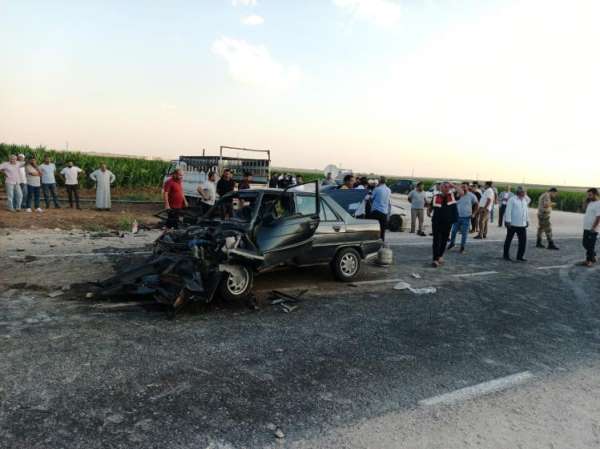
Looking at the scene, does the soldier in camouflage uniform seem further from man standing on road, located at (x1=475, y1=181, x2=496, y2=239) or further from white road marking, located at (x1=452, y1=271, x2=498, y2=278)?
white road marking, located at (x1=452, y1=271, x2=498, y2=278)

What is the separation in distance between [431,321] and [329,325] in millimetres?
1450

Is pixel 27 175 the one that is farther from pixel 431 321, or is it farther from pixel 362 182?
pixel 431 321

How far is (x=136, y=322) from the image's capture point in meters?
5.21

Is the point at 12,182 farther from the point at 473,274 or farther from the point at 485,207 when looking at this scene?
the point at 485,207

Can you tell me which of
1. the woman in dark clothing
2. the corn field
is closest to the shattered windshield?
the woman in dark clothing

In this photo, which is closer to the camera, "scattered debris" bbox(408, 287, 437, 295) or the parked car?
"scattered debris" bbox(408, 287, 437, 295)

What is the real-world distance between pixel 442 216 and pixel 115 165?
23.3 metres

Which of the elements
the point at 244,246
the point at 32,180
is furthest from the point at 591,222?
the point at 32,180

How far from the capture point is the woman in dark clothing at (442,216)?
9.48 meters

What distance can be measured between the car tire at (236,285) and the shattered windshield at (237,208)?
883mm

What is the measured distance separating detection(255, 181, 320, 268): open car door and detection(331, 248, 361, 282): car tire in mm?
957

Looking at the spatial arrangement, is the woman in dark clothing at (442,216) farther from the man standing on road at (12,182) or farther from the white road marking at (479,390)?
the man standing on road at (12,182)

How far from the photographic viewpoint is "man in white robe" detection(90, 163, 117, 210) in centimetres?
1630

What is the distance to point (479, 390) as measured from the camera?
4008 mm
